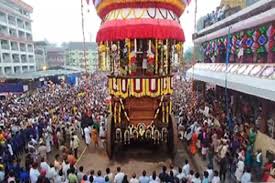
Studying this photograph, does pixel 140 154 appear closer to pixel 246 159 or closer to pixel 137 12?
pixel 246 159

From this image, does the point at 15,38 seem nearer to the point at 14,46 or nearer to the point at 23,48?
the point at 14,46

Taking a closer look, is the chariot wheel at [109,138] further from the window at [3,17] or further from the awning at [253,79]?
the window at [3,17]

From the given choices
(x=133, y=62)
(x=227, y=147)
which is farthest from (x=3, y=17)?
(x=227, y=147)

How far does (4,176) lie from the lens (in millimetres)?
8547

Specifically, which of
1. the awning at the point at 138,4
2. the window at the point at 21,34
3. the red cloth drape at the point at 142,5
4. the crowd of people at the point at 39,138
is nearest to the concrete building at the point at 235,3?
the awning at the point at 138,4

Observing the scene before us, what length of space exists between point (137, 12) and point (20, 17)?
162 feet

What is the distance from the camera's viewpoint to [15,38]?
50094 mm

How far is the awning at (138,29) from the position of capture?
1060 cm

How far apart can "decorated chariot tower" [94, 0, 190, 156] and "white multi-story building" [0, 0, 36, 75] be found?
34.6 metres

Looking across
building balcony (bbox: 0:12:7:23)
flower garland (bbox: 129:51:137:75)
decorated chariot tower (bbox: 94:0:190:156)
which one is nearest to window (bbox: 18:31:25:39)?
building balcony (bbox: 0:12:7:23)

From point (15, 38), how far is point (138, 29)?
145 ft

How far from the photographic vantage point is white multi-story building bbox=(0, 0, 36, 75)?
150 ft

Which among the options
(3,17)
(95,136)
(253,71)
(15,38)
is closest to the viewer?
(253,71)

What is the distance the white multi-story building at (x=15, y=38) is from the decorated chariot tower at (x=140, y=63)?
113ft
